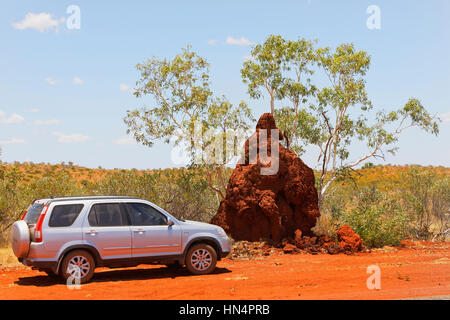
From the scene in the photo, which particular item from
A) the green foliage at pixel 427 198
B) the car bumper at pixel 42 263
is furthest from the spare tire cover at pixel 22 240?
the green foliage at pixel 427 198

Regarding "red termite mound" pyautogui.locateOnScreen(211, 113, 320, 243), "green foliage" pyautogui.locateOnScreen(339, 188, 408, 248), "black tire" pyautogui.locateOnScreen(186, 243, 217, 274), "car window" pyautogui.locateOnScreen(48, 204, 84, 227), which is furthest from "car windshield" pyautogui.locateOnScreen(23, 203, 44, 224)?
"green foliage" pyautogui.locateOnScreen(339, 188, 408, 248)

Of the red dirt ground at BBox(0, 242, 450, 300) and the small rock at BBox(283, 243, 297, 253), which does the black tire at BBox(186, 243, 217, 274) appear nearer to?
the red dirt ground at BBox(0, 242, 450, 300)

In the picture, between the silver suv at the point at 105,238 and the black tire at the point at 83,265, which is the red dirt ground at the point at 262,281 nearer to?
the black tire at the point at 83,265

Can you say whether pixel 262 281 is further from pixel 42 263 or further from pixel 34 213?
pixel 34 213

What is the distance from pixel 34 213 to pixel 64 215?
76 centimetres

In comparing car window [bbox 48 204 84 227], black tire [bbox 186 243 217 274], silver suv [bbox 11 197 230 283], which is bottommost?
black tire [bbox 186 243 217 274]

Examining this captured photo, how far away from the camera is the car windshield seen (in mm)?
10591

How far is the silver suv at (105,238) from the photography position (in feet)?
33.7

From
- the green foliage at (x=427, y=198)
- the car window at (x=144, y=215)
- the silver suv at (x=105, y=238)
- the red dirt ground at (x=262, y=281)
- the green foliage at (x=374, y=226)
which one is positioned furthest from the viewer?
the green foliage at (x=427, y=198)

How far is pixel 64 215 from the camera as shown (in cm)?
1055

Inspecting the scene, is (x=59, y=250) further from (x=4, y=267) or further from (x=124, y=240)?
(x=4, y=267)

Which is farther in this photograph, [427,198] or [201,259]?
[427,198]

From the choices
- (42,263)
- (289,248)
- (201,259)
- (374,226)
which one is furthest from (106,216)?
(374,226)
